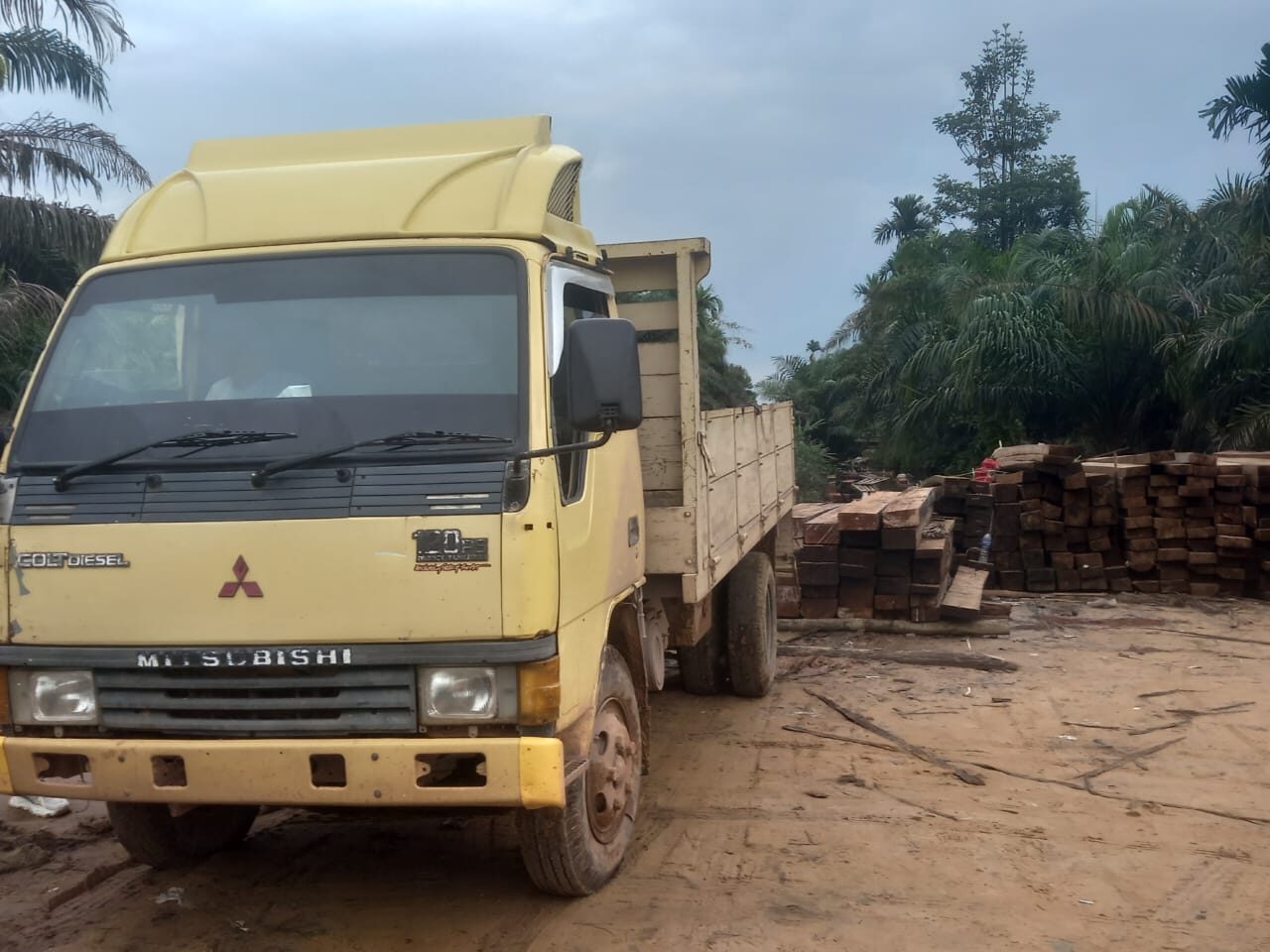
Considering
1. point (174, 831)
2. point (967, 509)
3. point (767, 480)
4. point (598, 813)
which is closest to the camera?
point (598, 813)

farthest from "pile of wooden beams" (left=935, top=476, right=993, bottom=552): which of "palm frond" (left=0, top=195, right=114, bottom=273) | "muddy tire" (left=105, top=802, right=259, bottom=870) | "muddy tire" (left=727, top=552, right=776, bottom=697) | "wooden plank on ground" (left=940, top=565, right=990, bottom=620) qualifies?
"palm frond" (left=0, top=195, right=114, bottom=273)

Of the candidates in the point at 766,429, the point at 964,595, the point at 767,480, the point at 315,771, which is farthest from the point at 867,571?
the point at 315,771

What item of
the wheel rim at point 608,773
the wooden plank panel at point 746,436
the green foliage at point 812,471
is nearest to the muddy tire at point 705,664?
the wooden plank panel at point 746,436

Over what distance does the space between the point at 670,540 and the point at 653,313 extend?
1.21 metres

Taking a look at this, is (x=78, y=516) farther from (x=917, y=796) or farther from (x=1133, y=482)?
(x=1133, y=482)

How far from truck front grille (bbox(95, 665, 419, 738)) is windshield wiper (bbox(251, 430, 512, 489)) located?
0.66 metres

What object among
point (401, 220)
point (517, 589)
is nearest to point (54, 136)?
point (401, 220)

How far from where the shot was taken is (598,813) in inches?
184

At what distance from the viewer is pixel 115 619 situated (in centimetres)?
390

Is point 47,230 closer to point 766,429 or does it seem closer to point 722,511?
point 766,429

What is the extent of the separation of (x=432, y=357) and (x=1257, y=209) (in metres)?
16.0

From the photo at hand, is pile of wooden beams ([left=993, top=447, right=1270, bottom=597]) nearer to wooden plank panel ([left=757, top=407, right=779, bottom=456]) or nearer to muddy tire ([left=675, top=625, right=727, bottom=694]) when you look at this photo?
wooden plank panel ([left=757, top=407, right=779, bottom=456])

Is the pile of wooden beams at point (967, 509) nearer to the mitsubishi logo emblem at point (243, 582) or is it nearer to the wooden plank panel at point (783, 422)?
the wooden plank panel at point (783, 422)

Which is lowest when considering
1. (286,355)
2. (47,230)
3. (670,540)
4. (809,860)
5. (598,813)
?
(809,860)
